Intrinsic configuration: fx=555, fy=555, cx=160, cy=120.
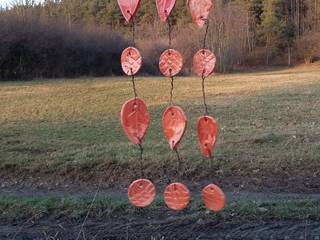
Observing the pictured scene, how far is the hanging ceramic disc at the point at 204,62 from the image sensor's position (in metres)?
3.83

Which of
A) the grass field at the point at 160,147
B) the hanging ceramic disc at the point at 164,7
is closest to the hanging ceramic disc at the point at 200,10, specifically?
the hanging ceramic disc at the point at 164,7

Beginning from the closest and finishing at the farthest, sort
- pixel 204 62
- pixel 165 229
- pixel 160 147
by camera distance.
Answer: pixel 204 62 → pixel 165 229 → pixel 160 147

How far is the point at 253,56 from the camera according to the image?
234 ft

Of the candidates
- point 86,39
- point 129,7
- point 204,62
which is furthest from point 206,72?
point 86,39

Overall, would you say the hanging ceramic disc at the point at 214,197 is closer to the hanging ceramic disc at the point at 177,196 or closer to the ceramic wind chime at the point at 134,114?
the hanging ceramic disc at the point at 177,196

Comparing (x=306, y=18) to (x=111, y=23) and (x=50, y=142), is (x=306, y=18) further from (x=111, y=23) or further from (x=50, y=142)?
(x=50, y=142)

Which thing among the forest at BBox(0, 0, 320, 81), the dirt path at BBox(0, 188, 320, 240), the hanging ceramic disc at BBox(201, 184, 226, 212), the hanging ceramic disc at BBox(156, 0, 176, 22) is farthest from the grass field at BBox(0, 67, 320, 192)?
the forest at BBox(0, 0, 320, 81)

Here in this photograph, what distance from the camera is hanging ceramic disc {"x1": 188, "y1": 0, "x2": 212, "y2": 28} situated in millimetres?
3785

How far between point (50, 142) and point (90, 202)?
203 inches

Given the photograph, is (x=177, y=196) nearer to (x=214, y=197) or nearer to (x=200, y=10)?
(x=214, y=197)

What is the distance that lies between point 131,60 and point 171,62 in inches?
11.1

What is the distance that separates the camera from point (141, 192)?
3.95m

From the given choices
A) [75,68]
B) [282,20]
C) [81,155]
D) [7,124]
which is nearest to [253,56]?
[282,20]

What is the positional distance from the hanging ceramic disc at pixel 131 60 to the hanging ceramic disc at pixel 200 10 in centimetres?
47
